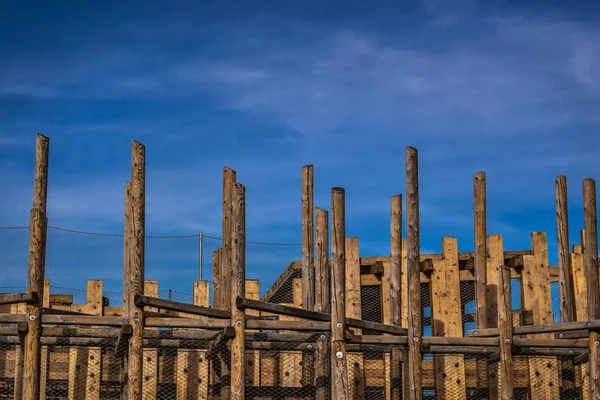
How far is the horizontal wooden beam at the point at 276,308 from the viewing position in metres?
19.0

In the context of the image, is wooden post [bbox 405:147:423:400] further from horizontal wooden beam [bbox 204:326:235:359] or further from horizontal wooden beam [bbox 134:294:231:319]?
horizontal wooden beam [bbox 134:294:231:319]

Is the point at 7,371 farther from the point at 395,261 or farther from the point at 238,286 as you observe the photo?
the point at 395,261

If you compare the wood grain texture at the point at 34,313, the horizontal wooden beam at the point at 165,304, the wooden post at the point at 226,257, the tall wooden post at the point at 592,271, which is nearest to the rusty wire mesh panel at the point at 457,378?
the tall wooden post at the point at 592,271

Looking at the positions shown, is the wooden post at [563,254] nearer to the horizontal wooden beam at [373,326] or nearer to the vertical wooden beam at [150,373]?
the horizontal wooden beam at [373,326]

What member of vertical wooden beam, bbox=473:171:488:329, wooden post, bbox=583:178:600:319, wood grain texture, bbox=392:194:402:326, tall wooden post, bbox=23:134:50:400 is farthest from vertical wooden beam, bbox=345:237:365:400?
tall wooden post, bbox=23:134:50:400

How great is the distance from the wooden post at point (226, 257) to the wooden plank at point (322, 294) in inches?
65.8

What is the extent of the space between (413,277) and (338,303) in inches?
71.4

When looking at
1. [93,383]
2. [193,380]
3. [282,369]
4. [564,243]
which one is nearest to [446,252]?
[564,243]

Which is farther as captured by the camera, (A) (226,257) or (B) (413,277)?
(A) (226,257)

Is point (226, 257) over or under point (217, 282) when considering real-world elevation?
over

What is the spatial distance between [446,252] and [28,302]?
9185 mm

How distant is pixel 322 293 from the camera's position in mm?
21812

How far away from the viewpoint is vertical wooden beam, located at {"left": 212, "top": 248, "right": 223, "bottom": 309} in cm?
2289

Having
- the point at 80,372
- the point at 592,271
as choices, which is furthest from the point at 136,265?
the point at 592,271
